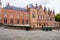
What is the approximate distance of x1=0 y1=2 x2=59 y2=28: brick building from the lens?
186 ft

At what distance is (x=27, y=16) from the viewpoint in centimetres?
6353

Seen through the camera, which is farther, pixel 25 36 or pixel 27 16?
pixel 27 16

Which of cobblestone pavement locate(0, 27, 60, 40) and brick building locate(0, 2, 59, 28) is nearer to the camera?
cobblestone pavement locate(0, 27, 60, 40)

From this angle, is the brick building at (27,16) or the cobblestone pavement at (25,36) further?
the brick building at (27,16)

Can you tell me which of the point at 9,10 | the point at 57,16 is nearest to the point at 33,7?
the point at 9,10

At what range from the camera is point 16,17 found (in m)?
59.6

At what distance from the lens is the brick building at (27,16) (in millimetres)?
56656

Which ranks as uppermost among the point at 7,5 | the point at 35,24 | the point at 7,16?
the point at 7,5

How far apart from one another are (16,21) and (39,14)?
13.2 m

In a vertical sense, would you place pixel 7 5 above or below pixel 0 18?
above

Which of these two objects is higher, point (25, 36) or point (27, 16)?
point (27, 16)

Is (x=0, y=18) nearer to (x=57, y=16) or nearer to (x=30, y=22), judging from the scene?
(x=30, y=22)

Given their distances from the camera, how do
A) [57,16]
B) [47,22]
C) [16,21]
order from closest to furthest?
[16,21] < [47,22] < [57,16]

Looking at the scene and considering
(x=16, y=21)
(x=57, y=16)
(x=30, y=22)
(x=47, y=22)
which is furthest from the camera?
(x=57, y=16)
